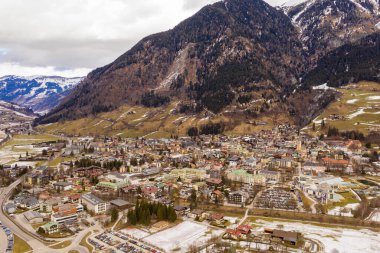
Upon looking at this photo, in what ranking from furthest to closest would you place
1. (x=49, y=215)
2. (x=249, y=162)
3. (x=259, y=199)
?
(x=249, y=162) < (x=259, y=199) < (x=49, y=215)

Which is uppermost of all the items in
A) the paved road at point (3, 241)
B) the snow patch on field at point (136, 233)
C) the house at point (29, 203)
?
the house at point (29, 203)

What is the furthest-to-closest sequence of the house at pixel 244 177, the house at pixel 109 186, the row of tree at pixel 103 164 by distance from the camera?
1. the row of tree at pixel 103 164
2. the house at pixel 244 177
3. the house at pixel 109 186

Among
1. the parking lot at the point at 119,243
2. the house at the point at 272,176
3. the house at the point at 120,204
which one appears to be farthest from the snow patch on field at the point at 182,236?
the house at the point at 272,176

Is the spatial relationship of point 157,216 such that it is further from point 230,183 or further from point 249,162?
point 249,162

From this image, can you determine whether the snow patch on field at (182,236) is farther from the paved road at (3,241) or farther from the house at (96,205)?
the paved road at (3,241)

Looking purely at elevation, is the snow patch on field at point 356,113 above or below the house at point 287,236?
above

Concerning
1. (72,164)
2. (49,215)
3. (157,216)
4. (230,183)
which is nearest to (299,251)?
(157,216)
